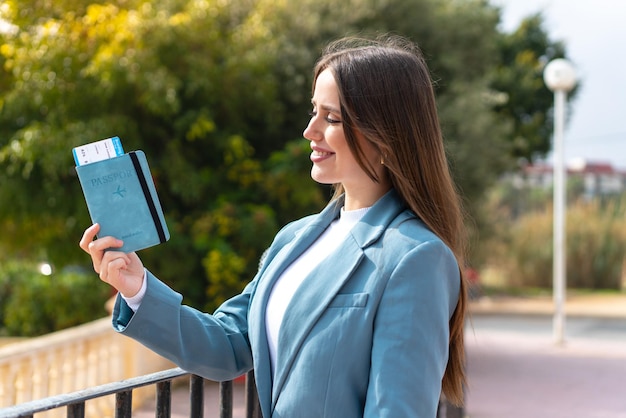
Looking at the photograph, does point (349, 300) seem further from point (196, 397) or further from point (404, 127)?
point (196, 397)

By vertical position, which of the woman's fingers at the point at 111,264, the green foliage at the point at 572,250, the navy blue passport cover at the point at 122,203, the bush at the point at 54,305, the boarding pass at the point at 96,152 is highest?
the boarding pass at the point at 96,152

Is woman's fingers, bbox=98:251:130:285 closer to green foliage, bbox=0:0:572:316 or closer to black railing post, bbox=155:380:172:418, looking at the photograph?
black railing post, bbox=155:380:172:418

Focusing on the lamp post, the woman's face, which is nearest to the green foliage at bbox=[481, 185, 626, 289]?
the lamp post

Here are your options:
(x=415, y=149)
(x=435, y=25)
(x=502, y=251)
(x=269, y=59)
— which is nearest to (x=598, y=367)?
(x=435, y=25)

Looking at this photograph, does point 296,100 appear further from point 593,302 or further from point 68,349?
point 593,302

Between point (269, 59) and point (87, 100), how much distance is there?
5.40ft

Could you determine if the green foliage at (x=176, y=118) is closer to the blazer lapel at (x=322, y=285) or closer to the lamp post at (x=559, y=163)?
the lamp post at (x=559, y=163)

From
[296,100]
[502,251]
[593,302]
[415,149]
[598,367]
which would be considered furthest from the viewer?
[502,251]

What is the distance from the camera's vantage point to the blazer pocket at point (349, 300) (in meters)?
1.62

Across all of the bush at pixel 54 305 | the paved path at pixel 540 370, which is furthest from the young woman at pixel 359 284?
the bush at pixel 54 305

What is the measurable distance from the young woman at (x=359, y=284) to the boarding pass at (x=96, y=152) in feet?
0.45

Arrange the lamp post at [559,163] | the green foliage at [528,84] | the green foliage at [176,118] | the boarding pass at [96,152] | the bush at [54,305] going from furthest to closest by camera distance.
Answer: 1. the green foliage at [528,84]
2. the lamp post at [559,163]
3. the bush at [54,305]
4. the green foliage at [176,118]
5. the boarding pass at [96,152]

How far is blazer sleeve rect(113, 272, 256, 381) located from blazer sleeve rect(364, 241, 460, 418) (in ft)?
1.43

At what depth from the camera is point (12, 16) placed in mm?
7602
